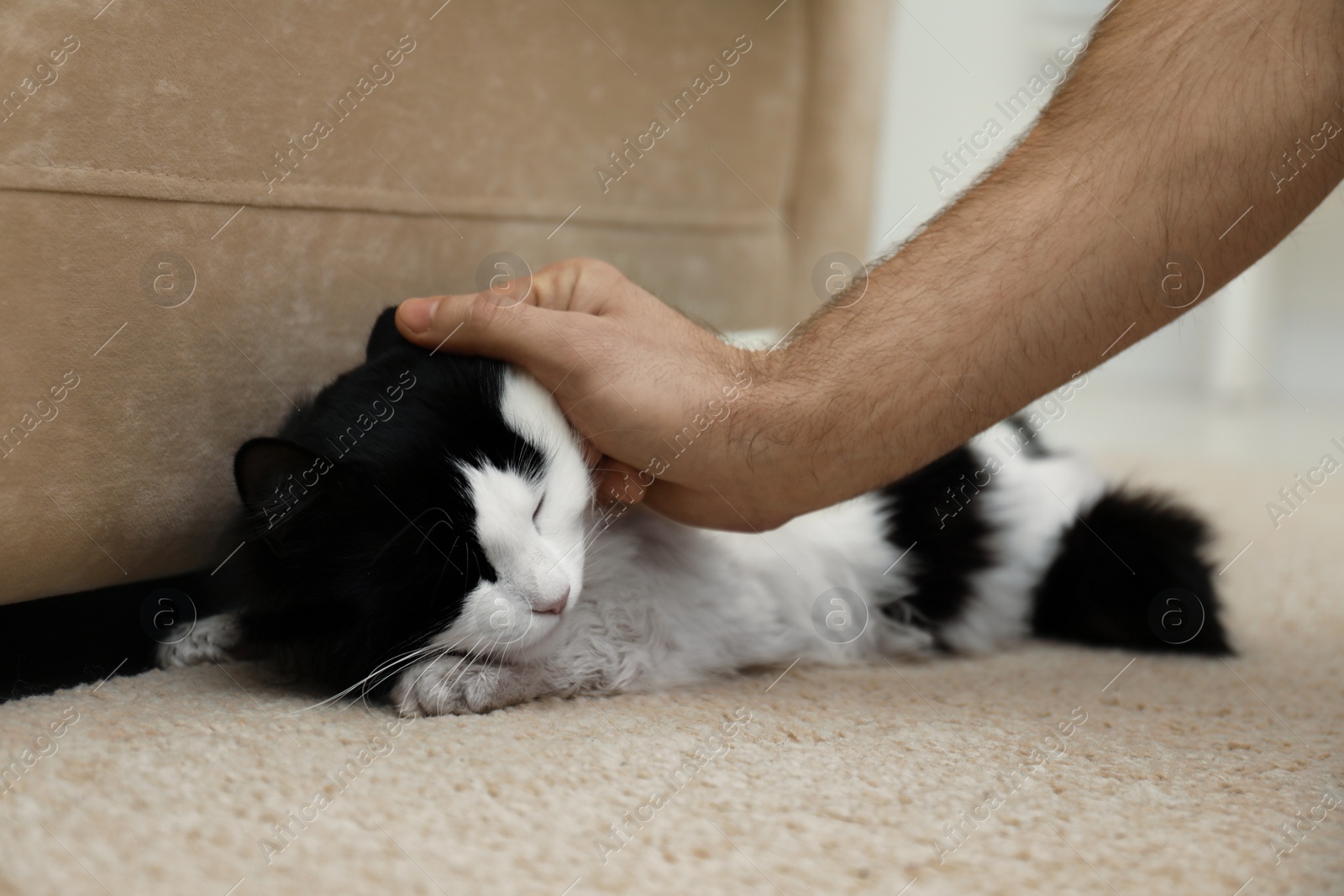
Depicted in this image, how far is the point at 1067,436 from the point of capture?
3443mm

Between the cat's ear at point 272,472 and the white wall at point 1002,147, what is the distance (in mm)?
2089

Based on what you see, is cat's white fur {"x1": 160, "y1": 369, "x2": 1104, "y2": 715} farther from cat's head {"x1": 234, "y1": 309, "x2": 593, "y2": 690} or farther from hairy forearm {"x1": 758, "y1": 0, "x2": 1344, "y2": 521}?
hairy forearm {"x1": 758, "y1": 0, "x2": 1344, "y2": 521}

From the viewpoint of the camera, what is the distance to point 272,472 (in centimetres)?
95

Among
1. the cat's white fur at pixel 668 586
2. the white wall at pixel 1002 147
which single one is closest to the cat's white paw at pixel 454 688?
the cat's white fur at pixel 668 586

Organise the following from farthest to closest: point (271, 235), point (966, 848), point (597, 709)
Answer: point (271, 235)
point (597, 709)
point (966, 848)

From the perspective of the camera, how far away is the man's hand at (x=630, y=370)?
103 centimetres

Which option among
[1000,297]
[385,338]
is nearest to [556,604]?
[385,338]

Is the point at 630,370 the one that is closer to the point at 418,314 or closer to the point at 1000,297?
the point at 418,314

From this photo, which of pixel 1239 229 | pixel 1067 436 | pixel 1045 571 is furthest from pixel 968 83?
pixel 1239 229

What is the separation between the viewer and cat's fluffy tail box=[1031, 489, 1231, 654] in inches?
53.1

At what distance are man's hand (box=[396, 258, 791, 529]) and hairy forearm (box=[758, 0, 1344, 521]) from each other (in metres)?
0.04

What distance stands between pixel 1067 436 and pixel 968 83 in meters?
1.25

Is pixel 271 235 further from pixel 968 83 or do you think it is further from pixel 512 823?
pixel 968 83

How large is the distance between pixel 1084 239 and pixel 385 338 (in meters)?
0.75
